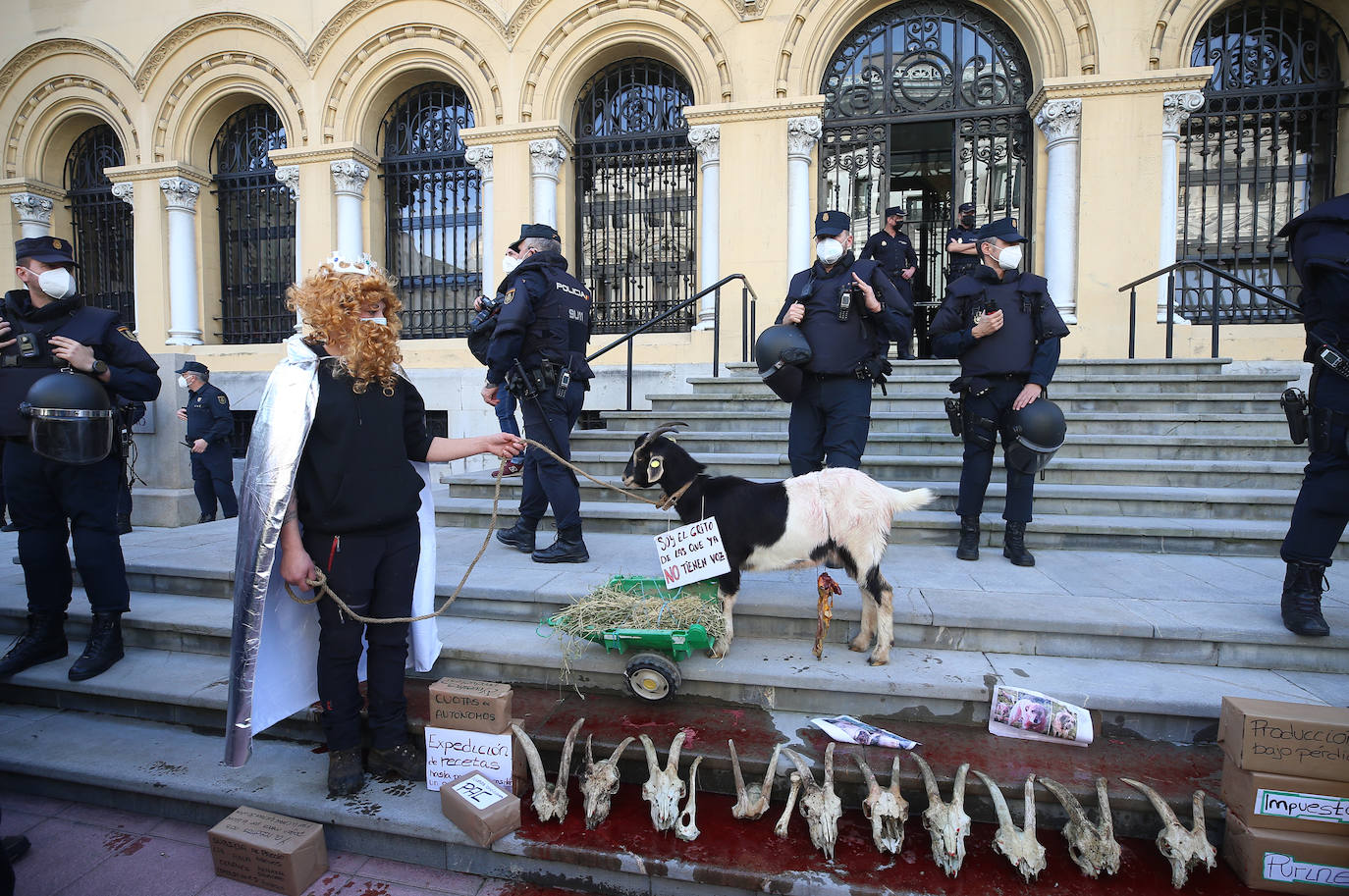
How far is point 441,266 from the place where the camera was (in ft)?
38.5

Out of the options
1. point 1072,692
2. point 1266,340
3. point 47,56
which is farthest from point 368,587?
point 47,56

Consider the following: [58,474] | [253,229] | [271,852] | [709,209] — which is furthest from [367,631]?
[253,229]

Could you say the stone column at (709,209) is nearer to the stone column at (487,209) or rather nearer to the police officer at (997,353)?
the stone column at (487,209)

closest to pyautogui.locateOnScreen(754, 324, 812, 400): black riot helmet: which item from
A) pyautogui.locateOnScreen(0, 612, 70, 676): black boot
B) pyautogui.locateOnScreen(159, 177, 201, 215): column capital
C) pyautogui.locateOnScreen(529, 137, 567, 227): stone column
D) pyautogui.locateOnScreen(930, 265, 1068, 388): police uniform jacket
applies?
pyautogui.locateOnScreen(930, 265, 1068, 388): police uniform jacket

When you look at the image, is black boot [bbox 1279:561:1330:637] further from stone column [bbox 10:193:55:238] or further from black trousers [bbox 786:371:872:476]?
stone column [bbox 10:193:55:238]

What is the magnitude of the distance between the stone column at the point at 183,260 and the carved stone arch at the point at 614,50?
21.3 feet

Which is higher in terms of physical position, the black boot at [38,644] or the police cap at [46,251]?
the police cap at [46,251]

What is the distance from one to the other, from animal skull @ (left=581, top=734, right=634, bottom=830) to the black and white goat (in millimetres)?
931

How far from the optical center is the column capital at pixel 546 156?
1043 centimetres

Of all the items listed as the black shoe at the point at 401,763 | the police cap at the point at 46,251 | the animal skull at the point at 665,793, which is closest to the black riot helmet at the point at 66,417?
the police cap at the point at 46,251

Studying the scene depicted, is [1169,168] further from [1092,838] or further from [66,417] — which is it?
[66,417]

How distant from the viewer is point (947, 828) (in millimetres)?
2375

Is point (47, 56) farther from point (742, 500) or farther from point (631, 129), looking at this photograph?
point (742, 500)

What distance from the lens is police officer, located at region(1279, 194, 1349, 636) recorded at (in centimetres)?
332
